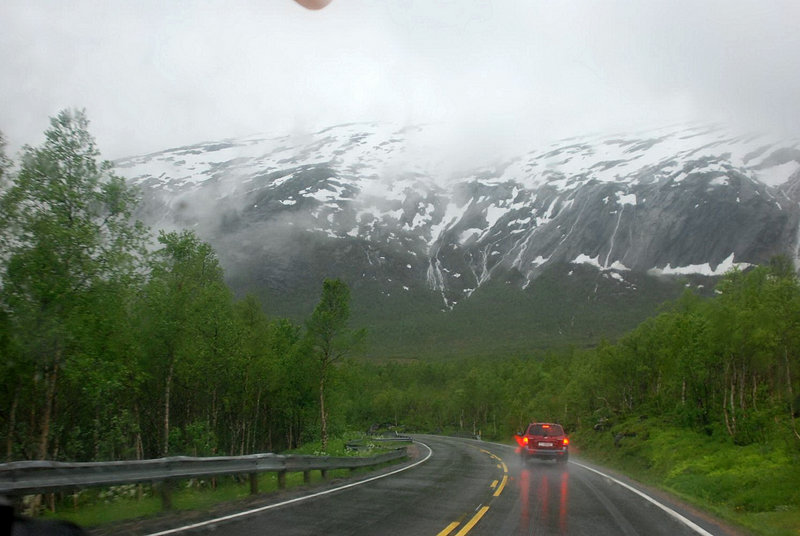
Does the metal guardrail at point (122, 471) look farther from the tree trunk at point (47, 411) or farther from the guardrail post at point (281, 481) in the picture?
the tree trunk at point (47, 411)

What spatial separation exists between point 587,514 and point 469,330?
179 meters

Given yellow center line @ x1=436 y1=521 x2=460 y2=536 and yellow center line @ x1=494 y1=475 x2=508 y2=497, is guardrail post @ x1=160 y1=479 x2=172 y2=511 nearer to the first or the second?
yellow center line @ x1=436 y1=521 x2=460 y2=536

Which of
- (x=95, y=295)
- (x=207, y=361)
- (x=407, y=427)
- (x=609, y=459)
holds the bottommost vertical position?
(x=407, y=427)

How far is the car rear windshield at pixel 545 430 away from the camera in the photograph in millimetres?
25938

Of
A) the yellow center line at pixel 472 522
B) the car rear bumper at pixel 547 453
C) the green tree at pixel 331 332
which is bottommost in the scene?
the car rear bumper at pixel 547 453

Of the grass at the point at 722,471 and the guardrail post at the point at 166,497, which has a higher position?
the guardrail post at the point at 166,497

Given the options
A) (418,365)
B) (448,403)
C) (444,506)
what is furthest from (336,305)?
(418,365)

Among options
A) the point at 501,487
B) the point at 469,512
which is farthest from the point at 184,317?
the point at 469,512

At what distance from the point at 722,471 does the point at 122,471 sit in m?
19.2

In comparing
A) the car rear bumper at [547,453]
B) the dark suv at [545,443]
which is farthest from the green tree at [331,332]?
the car rear bumper at [547,453]

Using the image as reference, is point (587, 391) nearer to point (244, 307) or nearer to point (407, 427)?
point (244, 307)

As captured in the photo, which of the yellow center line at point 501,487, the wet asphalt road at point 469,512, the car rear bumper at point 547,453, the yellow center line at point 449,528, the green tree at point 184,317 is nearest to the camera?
the yellow center line at point 449,528

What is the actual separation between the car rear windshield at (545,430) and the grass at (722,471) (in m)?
3.72

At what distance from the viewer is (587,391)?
186 feet
